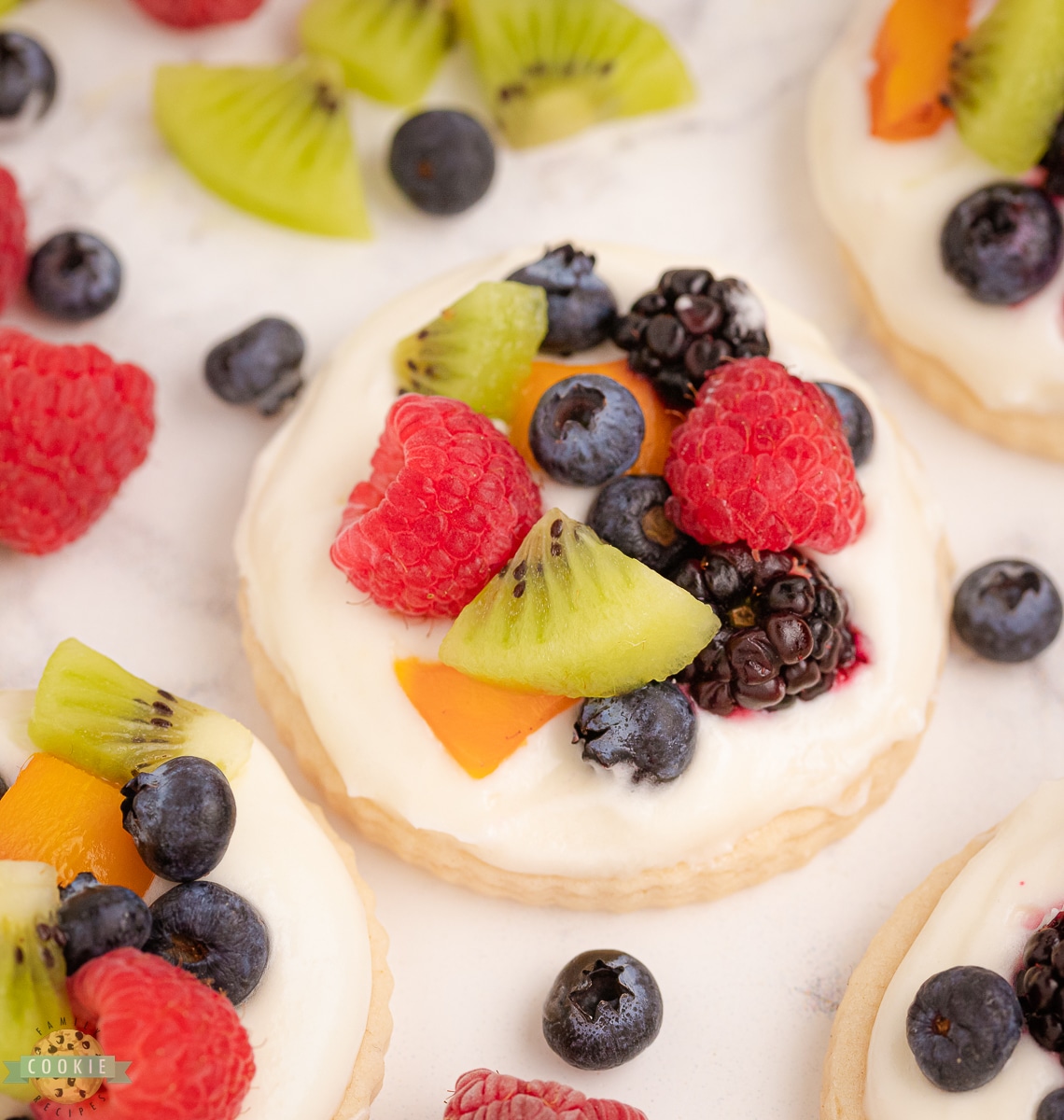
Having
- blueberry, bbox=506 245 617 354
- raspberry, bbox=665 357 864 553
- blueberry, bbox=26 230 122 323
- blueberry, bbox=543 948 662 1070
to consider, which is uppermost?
blueberry, bbox=506 245 617 354

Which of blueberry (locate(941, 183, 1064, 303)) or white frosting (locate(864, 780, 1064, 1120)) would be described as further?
blueberry (locate(941, 183, 1064, 303))

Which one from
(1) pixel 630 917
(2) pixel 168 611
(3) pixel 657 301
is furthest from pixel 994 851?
(2) pixel 168 611

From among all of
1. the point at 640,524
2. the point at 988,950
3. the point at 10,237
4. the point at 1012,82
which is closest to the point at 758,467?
the point at 640,524

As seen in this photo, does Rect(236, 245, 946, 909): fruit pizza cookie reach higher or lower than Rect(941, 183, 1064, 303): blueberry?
lower

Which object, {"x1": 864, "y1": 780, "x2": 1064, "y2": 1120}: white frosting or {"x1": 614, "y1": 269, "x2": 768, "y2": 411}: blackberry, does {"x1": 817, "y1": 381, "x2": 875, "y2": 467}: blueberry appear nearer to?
{"x1": 614, "y1": 269, "x2": 768, "y2": 411}: blackberry

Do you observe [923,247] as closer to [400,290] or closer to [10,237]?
[400,290]

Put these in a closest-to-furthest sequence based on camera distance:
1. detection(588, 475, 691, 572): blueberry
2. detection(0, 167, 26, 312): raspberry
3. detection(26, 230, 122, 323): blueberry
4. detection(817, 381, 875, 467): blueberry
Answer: detection(588, 475, 691, 572): blueberry, detection(817, 381, 875, 467): blueberry, detection(0, 167, 26, 312): raspberry, detection(26, 230, 122, 323): blueberry

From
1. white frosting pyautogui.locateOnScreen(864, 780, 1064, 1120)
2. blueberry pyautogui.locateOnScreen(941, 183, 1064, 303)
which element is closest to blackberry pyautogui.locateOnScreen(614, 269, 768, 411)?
blueberry pyautogui.locateOnScreen(941, 183, 1064, 303)
